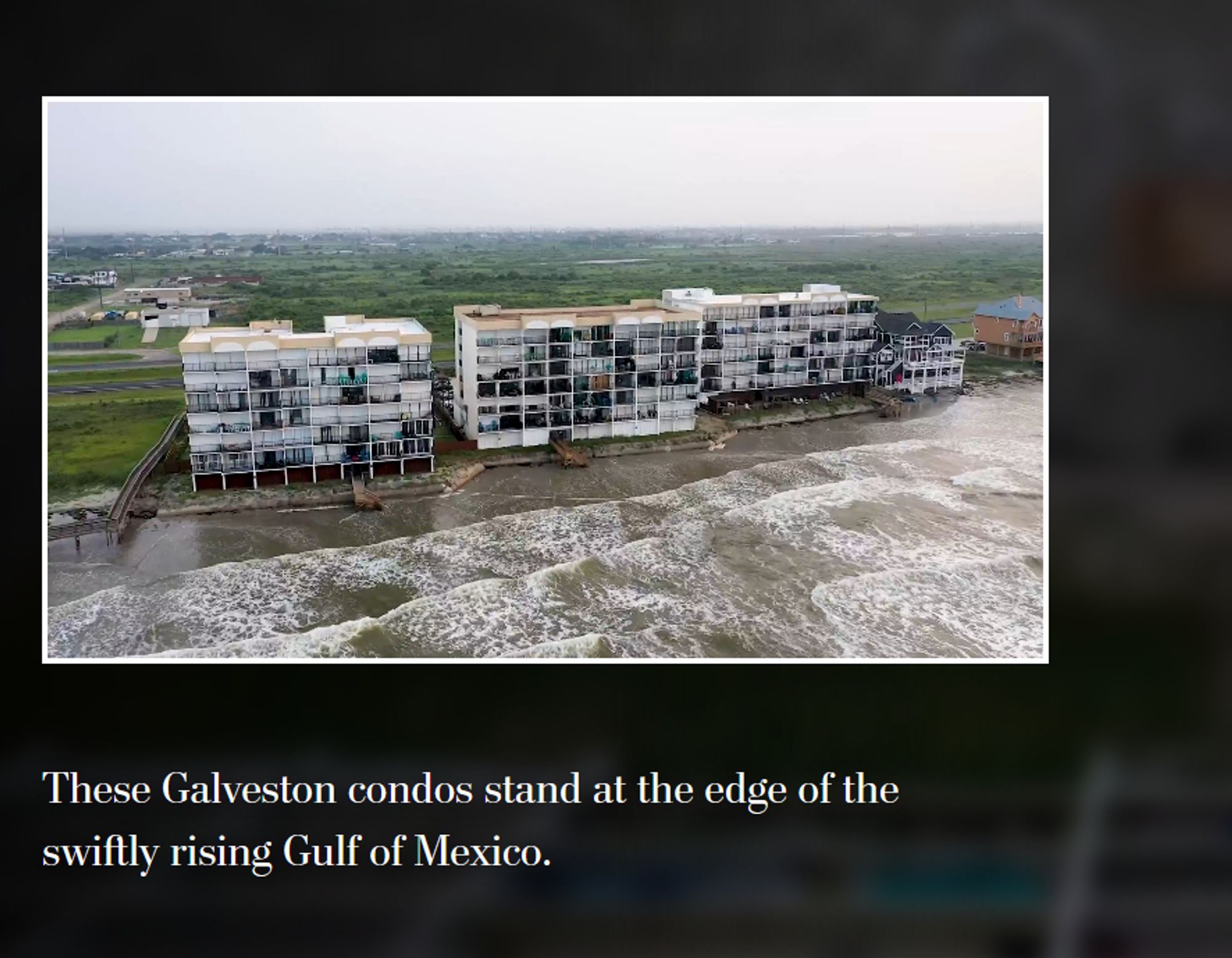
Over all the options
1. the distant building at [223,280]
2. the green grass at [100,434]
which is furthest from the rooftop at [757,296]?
the green grass at [100,434]

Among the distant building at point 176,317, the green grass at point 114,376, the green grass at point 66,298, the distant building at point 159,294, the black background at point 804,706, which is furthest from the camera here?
the distant building at point 176,317

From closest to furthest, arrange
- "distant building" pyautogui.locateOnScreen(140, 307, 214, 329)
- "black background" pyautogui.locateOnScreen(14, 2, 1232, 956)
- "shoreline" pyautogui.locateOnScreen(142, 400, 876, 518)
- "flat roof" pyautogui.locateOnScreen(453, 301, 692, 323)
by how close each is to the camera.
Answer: "black background" pyautogui.locateOnScreen(14, 2, 1232, 956), "distant building" pyautogui.locateOnScreen(140, 307, 214, 329), "shoreline" pyautogui.locateOnScreen(142, 400, 876, 518), "flat roof" pyautogui.locateOnScreen(453, 301, 692, 323)

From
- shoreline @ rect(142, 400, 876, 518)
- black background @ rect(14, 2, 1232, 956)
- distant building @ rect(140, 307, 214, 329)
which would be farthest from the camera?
shoreline @ rect(142, 400, 876, 518)

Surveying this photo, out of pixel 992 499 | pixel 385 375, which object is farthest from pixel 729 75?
pixel 385 375

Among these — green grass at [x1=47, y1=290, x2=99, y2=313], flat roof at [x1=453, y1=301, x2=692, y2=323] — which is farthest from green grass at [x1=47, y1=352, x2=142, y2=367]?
flat roof at [x1=453, y1=301, x2=692, y2=323]

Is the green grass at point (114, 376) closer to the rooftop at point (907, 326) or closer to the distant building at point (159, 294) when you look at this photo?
the distant building at point (159, 294)

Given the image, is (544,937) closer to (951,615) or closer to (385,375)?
(951,615)

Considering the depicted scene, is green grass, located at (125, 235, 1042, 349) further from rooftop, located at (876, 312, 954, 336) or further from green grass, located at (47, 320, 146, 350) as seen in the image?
green grass, located at (47, 320, 146, 350)

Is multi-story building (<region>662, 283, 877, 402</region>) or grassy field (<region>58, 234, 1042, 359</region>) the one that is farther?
multi-story building (<region>662, 283, 877, 402</region>)
